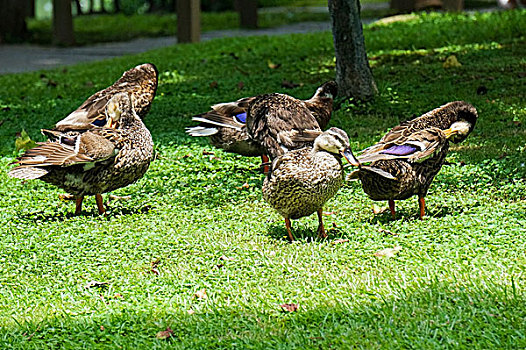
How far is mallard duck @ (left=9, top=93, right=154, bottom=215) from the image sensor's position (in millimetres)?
6191

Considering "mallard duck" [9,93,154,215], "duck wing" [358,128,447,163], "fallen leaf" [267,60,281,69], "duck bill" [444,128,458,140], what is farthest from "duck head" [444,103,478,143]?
"fallen leaf" [267,60,281,69]

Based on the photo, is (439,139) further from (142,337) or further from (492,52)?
(492,52)

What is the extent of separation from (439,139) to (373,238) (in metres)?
0.99

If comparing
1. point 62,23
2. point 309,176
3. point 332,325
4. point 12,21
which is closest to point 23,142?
point 309,176

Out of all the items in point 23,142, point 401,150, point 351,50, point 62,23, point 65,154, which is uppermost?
point 351,50

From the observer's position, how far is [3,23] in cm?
1969

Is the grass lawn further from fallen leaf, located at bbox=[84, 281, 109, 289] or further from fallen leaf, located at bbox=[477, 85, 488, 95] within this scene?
fallen leaf, located at bbox=[477, 85, 488, 95]

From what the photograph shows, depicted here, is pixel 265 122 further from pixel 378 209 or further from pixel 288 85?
pixel 288 85

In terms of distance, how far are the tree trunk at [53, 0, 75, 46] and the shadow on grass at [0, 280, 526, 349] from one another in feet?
45.8

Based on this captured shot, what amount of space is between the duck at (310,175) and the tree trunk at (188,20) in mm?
10332

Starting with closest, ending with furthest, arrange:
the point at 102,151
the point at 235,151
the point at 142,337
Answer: the point at 142,337
the point at 102,151
the point at 235,151

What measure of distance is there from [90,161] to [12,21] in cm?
1499

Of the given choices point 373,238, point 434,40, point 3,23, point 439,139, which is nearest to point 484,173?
point 439,139

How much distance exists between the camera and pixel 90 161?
20.4 ft
